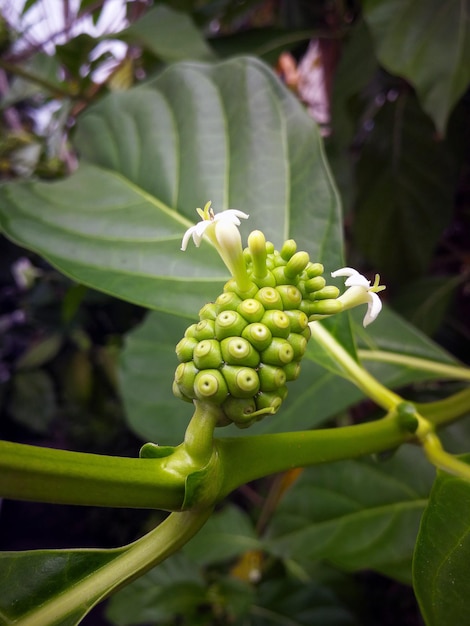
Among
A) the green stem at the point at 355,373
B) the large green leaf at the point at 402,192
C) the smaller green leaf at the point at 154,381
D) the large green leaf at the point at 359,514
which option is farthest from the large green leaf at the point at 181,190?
the large green leaf at the point at 402,192

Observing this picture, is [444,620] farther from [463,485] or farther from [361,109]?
[361,109]

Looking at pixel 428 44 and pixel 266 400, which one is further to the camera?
pixel 428 44

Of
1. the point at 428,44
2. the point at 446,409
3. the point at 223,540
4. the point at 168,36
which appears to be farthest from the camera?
the point at 223,540

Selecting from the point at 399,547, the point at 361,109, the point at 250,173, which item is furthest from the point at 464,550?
the point at 361,109

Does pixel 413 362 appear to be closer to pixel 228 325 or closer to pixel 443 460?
pixel 443 460

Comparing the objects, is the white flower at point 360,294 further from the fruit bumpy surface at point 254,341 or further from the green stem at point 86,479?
the green stem at point 86,479

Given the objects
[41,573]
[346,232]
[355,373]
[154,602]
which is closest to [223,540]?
[154,602]
